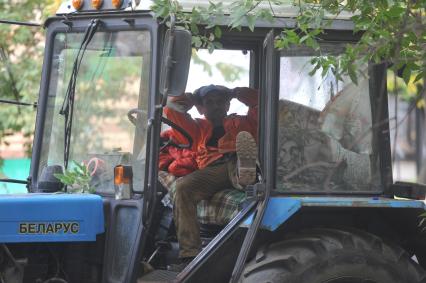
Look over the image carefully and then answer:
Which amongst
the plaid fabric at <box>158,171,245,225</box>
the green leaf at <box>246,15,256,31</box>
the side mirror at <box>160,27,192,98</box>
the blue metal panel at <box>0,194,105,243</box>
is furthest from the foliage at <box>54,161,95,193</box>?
the green leaf at <box>246,15,256,31</box>

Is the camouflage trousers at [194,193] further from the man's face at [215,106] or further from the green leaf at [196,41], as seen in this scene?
the green leaf at [196,41]

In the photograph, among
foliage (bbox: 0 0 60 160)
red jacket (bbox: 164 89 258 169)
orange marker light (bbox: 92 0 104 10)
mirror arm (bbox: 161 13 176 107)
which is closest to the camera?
mirror arm (bbox: 161 13 176 107)

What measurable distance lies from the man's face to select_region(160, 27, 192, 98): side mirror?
1.18 m

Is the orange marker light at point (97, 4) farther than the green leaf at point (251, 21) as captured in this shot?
Yes

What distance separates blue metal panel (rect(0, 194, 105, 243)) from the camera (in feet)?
14.9

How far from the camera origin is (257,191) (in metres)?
4.53

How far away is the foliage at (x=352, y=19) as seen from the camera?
12.5 feet

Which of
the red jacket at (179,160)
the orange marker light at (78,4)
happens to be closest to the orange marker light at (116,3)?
the orange marker light at (78,4)

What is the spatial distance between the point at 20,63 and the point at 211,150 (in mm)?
5347

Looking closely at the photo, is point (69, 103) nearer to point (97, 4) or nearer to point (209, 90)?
point (97, 4)

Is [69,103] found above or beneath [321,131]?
above

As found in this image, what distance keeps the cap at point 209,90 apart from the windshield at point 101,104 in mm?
510

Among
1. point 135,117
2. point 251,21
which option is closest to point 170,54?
point 251,21

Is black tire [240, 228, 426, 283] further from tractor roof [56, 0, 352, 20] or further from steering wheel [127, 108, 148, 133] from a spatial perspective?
tractor roof [56, 0, 352, 20]
